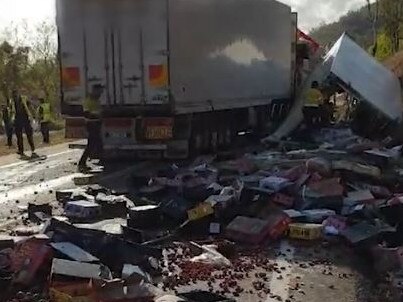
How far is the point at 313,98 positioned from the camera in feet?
72.1

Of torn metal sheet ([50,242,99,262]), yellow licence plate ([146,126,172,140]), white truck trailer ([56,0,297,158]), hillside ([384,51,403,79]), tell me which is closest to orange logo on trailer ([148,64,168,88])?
white truck trailer ([56,0,297,158])

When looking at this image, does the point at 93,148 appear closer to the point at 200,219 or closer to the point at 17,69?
the point at 200,219

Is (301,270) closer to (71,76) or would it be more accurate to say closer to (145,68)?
(145,68)

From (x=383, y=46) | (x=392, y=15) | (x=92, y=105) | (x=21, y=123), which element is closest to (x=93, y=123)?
(x=92, y=105)

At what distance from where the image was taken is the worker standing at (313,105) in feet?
70.3

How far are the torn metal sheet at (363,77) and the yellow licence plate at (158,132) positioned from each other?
708cm

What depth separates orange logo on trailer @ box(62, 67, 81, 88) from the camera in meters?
15.0

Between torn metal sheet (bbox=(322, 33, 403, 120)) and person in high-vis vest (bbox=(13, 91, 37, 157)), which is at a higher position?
torn metal sheet (bbox=(322, 33, 403, 120))

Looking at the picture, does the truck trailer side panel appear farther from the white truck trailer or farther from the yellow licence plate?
the yellow licence plate

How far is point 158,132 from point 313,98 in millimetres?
8510

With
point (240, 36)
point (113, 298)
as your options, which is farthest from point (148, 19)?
point (113, 298)

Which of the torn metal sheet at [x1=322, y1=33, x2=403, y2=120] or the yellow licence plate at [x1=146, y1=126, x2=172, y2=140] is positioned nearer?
the yellow licence plate at [x1=146, y1=126, x2=172, y2=140]

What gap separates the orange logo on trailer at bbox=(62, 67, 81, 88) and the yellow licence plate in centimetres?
183

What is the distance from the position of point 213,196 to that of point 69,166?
265 inches
